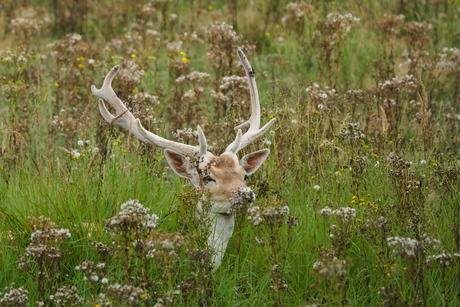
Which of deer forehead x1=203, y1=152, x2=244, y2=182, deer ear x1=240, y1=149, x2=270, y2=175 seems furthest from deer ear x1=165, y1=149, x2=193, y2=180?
deer ear x1=240, y1=149, x2=270, y2=175

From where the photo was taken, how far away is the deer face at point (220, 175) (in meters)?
Result: 4.95

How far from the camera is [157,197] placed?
18.8 ft

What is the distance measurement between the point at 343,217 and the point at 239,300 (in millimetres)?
860

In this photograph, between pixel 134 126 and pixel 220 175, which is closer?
pixel 220 175

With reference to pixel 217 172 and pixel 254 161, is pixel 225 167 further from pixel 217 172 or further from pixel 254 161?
pixel 254 161

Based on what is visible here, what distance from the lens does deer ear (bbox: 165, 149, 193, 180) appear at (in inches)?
212

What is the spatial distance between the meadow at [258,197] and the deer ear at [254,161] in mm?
244

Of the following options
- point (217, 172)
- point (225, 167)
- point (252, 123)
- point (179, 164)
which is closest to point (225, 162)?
point (225, 167)

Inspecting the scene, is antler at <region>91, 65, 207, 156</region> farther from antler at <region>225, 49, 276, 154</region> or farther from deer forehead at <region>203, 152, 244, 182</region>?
antler at <region>225, 49, 276, 154</region>

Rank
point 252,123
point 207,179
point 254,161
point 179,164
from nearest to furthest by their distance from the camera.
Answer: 1. point 207,179
2. point 179,164
3. point 254,161
4. point 252,123

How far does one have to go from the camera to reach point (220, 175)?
511cm

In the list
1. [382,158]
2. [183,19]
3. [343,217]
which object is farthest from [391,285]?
[183,19]

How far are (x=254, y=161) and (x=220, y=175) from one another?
0.56 meters

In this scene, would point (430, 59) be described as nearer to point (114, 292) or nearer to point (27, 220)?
point (27, 220)
